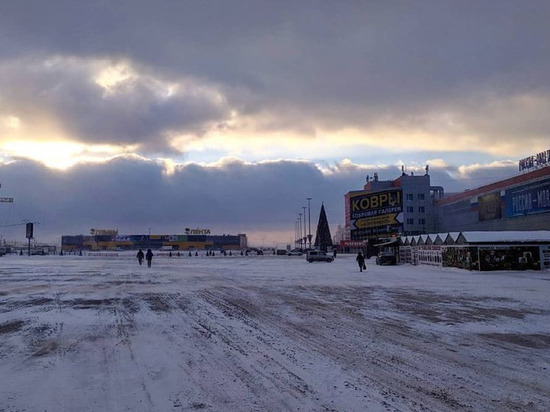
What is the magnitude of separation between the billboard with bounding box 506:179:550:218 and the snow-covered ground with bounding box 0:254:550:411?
4657 cm

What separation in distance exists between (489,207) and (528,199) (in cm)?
1000

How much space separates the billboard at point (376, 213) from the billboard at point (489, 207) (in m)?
18.2

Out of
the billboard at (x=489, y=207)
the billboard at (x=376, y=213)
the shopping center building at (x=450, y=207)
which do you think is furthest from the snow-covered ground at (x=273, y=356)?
the billboard at (x=376, y=213)

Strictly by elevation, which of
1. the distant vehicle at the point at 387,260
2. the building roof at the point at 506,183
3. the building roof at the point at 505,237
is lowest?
the distant vehicle at the point at 387,260

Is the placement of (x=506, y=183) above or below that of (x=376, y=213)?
above

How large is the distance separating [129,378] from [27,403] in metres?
1.39

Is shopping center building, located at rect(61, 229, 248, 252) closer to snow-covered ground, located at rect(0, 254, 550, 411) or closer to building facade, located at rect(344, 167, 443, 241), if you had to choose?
building facade, located at rect(344, 167, 443, 241)

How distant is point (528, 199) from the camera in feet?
194

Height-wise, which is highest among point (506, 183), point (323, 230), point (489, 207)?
point (506, 183)

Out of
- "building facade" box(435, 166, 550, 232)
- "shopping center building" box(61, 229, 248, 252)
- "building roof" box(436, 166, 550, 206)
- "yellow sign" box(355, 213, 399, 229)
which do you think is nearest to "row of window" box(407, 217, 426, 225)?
"yellow sign" box(355, 213, 399, 229)

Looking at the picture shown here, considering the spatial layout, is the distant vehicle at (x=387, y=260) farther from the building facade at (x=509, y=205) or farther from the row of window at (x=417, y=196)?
the row of window at (x=417, y=196)

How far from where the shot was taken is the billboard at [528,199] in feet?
182

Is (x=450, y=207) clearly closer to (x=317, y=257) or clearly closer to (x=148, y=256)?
(x=317, y=257)

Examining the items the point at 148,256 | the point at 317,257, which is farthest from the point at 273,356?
the point at 317,257
